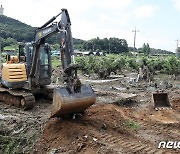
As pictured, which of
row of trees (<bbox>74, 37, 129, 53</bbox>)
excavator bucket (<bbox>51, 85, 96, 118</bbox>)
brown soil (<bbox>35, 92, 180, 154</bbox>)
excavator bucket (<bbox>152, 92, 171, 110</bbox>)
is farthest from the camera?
Result: row of trees (<bbox>74, 37, 129, 53</bbox>)

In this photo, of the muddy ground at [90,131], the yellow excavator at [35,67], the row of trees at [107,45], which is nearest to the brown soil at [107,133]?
the muddy ground at [90,131]

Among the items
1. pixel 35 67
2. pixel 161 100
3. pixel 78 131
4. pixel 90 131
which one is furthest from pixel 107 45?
pixel 78 131

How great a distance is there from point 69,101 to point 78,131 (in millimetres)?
836

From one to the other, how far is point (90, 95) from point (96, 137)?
4.49 ft

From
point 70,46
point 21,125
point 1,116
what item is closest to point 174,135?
point 70,46

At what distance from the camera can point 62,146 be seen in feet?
25.6

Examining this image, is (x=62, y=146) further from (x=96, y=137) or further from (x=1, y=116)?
(x=1, y=116)

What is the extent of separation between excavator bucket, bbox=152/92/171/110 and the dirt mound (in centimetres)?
335

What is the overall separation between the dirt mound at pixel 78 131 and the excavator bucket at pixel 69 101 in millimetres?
378

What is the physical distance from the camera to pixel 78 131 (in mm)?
8523

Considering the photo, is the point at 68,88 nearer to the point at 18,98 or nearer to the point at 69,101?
the point at 69,101

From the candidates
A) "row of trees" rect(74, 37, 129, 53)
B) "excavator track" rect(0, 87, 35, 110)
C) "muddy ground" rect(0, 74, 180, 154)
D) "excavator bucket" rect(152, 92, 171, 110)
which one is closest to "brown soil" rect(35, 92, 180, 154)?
"muddy ground" rect(0, 74, 180, 154)

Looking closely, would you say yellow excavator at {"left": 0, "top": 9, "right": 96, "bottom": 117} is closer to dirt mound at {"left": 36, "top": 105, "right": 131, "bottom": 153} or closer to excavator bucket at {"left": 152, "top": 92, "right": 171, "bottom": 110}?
dirt mound at {"left": 36, "top": 105, "right": 131, "bottom": 153}

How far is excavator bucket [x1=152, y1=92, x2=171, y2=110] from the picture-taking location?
13453 mm
